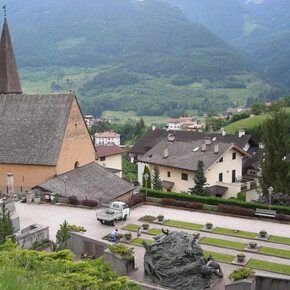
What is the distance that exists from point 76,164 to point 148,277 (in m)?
25.9

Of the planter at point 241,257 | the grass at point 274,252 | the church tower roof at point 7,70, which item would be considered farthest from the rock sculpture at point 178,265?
the church tower roof at point 7,70

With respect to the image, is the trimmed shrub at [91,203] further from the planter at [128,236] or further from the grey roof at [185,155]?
the grey roof at [185,155]

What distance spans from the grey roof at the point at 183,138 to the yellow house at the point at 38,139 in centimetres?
3634

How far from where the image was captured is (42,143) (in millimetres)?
43062

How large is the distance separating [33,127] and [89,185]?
30.7 feet

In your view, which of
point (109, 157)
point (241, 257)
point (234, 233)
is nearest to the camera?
point (241, 257)

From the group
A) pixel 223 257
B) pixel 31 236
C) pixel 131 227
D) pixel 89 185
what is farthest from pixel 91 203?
pixel 223 257

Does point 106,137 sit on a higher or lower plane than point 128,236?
lower

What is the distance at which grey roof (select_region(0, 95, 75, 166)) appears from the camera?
4253 cm

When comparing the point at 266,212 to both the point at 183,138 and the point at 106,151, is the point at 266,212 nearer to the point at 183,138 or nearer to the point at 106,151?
the point at 106,151

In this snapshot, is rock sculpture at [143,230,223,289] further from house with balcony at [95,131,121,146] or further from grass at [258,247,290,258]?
house with balcony at [95,131,121,146]

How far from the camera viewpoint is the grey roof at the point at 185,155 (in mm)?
53719

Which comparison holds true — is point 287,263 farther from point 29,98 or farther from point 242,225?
point 29,98

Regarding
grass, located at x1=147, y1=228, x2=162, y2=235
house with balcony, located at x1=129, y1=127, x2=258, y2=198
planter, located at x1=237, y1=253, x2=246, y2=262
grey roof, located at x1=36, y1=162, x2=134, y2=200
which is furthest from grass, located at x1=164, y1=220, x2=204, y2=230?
house with balcony, located at x1=129, y1=127, x2=258, y2=198
